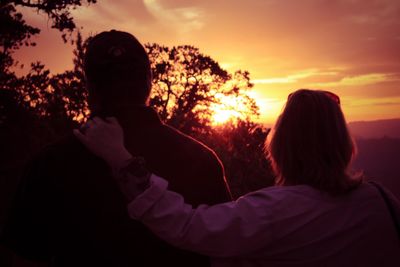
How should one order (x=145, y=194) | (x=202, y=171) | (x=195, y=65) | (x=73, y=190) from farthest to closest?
(x=195, y=65) → (x=202, y=171) → (x=73, y=190) → (x=145, y=194)

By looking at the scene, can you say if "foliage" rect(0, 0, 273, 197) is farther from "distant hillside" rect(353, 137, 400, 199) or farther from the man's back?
"distant hillside" rect(353, 137, 400, 199)

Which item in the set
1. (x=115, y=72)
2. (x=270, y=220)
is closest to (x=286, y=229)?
(x=270, y=220)

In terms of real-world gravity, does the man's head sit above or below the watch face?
above

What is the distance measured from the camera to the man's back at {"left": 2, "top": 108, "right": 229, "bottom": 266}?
188cm

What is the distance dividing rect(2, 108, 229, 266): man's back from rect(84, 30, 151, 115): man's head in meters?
0.11

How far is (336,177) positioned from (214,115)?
24.4 meters

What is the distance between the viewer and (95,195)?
6.23 ft

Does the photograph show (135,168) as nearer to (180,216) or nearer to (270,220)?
(180,216)

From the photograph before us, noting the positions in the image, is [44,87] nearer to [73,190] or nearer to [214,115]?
[214,115]

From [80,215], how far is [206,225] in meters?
0.63

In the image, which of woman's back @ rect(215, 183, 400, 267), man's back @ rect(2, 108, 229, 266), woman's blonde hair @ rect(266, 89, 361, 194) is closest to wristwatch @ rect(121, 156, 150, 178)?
man's back @ rect(2, 108, 229, 266)

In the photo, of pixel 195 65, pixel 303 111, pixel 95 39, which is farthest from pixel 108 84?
pixel 195 65

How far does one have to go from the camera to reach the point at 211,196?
7.07 ft

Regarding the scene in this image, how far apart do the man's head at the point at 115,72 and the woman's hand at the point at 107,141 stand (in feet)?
0.48
